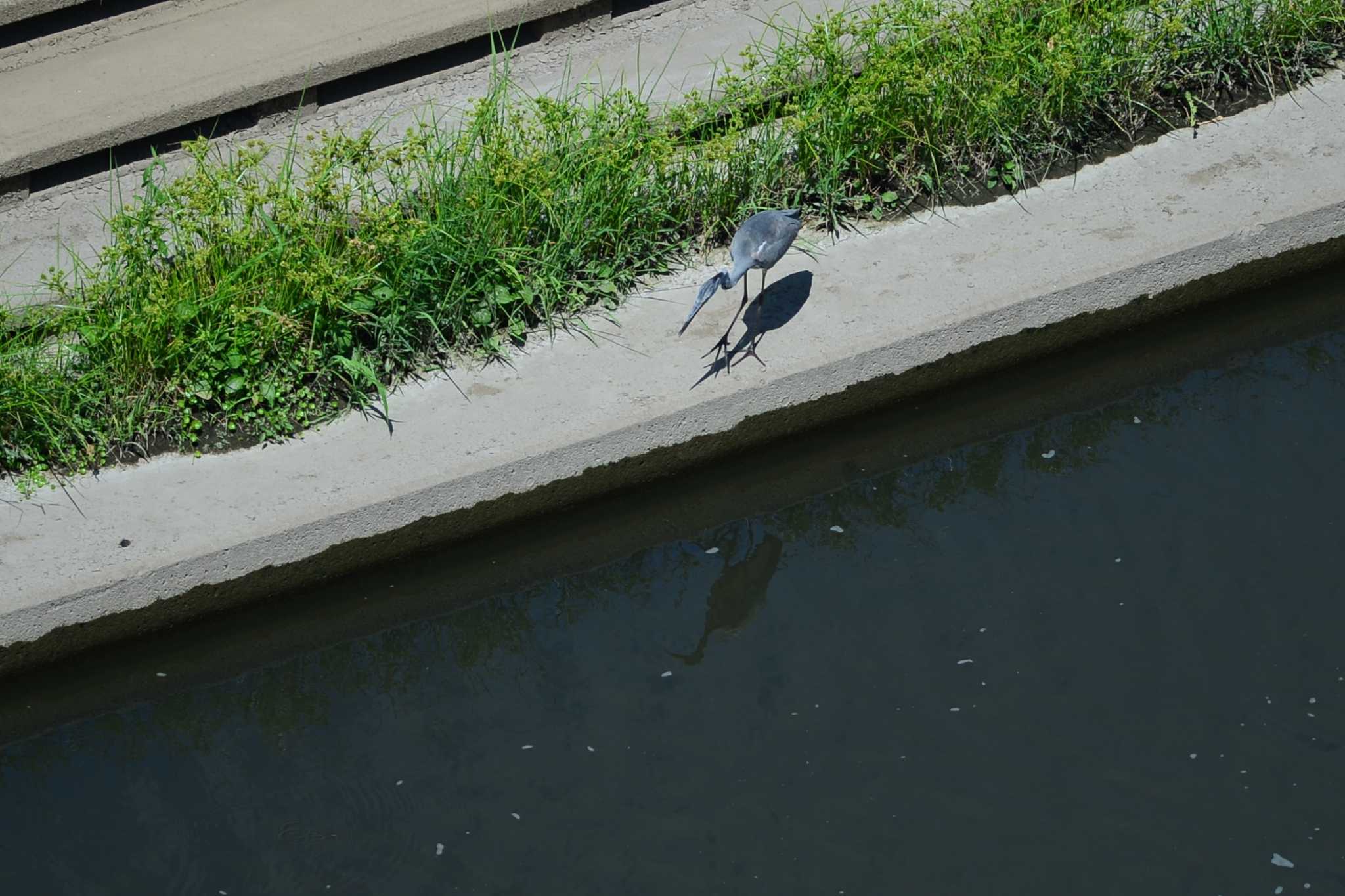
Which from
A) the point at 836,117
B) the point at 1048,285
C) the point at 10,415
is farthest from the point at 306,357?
the point at 1048,285

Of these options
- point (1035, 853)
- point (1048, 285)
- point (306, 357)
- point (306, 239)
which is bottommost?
point (1035, 853)

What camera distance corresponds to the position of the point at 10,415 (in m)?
4.25

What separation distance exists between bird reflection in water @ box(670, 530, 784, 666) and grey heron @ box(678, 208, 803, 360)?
707mm

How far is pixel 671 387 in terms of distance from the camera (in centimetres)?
436

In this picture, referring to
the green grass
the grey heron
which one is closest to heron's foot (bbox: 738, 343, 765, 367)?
the grey heron

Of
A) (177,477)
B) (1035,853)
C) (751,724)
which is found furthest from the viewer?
(177,477)

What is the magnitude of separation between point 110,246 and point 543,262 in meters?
1.32

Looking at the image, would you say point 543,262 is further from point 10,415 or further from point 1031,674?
point 1031,674

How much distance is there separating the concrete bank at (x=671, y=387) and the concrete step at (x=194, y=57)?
129 cm

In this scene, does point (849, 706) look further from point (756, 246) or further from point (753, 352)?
point (756, 246)

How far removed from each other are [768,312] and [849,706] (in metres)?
1.32

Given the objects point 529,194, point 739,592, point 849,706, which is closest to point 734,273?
point 529,194

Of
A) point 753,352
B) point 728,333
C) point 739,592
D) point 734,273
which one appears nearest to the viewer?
point 734,273

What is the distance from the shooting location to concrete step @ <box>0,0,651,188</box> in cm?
491
